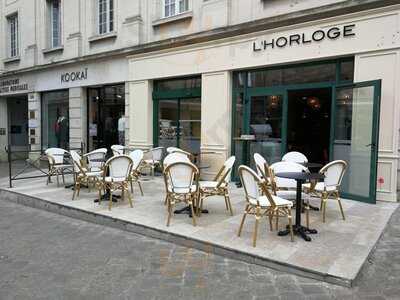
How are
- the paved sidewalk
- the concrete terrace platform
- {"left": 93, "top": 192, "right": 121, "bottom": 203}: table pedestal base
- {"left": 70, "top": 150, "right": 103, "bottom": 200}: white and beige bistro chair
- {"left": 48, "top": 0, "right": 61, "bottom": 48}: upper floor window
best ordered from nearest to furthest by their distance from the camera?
the paved sidewalk → the concrete terrace platform → {"left": 93, "top": 192, "right": 121, "bottom": 203}: table pedestal base → {"left": 70, "top": 150, "right": 103, "bottom": 200}: white and beige bistro chair → {"left": 48, "top": 0, "right": 61, "bottom": 48}: upper floor window

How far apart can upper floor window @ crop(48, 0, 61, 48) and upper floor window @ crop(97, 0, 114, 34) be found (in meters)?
2.58

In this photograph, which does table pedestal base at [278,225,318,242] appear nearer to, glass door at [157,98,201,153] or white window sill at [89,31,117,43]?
glass door at [157,98,201,153]

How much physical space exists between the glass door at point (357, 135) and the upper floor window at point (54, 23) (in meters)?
11.0

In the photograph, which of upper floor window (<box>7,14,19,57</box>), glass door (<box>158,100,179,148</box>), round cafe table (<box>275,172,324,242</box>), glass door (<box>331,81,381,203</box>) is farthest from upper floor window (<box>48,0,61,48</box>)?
round cafe table (<box>275,172,324,242</box>)

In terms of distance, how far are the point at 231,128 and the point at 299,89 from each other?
6.29 feet

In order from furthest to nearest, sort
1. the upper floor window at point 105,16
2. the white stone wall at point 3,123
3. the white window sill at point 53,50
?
the white stone wall at point 3,123 → the white window sill at point 53,50 → the upper floor window at point 105,16

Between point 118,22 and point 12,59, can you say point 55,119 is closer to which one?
point 12,59

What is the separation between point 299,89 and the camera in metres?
7.77

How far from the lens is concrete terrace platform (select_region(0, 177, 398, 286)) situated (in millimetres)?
3768

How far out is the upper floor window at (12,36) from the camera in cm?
1570

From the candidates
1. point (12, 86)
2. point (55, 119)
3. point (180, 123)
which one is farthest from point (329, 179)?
point (12, 86)

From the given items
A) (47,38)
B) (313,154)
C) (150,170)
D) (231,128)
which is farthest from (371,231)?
(47,38)

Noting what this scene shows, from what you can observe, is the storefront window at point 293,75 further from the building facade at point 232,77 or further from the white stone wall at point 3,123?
the white stone wall at point 3,123

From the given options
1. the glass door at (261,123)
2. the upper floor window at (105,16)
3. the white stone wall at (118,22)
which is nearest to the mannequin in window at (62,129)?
the white stone wall at (118,22)
